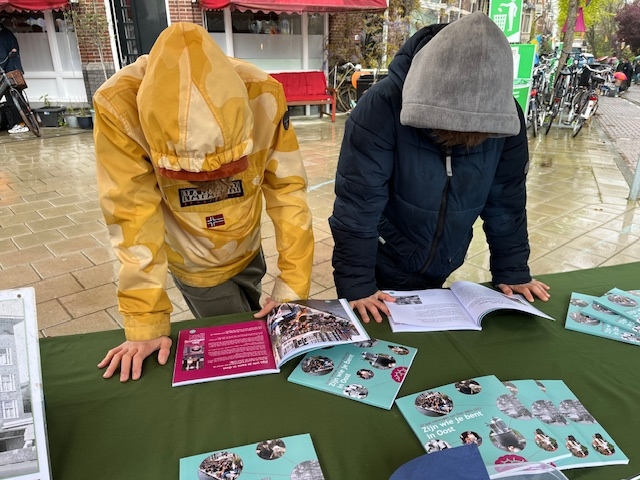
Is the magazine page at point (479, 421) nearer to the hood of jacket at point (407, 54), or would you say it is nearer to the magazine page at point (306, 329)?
the magazine page at point (306, 329)

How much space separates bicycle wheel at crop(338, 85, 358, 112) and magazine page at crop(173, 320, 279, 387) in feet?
32.2

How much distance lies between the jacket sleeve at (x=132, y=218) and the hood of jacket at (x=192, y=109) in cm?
16

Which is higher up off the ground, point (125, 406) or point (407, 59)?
point (407, 59)

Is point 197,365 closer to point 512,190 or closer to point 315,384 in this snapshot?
point 315,384

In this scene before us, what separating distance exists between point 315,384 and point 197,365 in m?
0.28

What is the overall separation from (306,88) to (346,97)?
1.53 meters

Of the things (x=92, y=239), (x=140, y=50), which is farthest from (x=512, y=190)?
(x=140, y=50)

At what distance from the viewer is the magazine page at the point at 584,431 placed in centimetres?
83

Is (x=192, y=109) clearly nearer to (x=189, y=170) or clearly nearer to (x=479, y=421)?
(x=189, y=170)

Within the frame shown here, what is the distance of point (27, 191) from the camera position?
4.84m

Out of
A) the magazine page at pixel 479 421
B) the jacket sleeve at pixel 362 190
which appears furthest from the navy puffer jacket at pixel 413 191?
the magazine page at pixel 479 421

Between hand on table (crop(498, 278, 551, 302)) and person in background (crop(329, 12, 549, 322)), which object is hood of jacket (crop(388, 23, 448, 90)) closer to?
person in background (crop(329, 12, 549, 322))

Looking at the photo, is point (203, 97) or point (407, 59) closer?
point (203, 97)

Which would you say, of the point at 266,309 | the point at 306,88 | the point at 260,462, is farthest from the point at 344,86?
the point at 260,462
